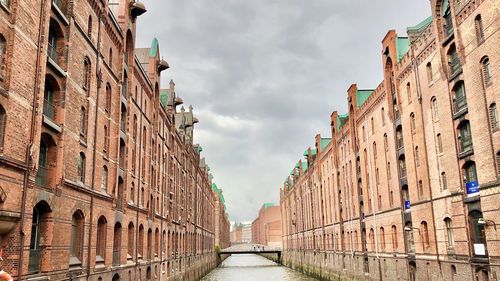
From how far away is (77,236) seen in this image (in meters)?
18.9

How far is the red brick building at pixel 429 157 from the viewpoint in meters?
19.5

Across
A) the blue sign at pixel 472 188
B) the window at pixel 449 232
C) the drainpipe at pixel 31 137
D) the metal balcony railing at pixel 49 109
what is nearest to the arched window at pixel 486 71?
the blue sign at pixel 472 188

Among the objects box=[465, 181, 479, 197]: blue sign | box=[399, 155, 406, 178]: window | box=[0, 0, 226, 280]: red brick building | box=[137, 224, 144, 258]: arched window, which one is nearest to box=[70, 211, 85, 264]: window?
box=[0, 0, 226, 280]: red brick building

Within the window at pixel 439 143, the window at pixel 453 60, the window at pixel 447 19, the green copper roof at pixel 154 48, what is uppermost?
the green copper roof at pixel 154 48

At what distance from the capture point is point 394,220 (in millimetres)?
30781

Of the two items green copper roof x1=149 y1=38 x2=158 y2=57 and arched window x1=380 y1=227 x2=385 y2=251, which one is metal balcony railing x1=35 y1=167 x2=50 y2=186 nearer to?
green copper roof x1=149 y1=38 x2=158 y2=57

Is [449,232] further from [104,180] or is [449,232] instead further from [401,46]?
[104,180]

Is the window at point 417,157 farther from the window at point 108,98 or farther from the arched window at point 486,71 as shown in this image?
the window at point 108,98

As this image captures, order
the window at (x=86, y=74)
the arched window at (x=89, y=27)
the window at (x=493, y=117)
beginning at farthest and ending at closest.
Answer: the arched window at (x=89, y=27)
the window at (x=86, y=74)
the window at (x=493, y=117)

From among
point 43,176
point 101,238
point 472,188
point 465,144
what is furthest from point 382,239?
point 43,176

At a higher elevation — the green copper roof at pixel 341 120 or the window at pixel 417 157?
the green copper roof at pixel 341 120

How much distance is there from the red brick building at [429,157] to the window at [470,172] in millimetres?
49

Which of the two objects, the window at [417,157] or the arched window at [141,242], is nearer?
the window at [417,157]

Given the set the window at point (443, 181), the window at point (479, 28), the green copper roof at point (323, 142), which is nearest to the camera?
the window at point (479, 28)
